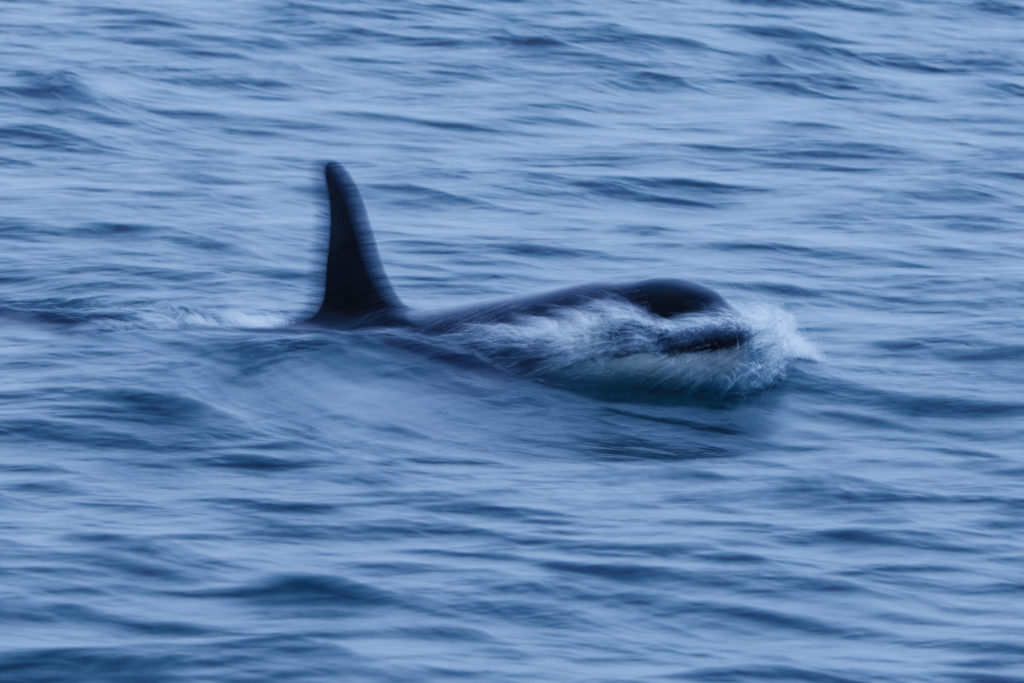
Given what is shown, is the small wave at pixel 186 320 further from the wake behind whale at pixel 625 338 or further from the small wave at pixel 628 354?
the small wave at pixel 628 354

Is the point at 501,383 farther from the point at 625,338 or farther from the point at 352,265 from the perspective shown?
the point at 352,265

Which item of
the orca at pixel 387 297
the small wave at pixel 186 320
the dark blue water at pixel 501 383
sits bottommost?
the small wave at pixel 186 320

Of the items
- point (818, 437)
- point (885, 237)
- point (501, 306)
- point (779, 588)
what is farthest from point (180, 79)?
point (779, 588)

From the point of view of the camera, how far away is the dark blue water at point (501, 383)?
30.9 ft

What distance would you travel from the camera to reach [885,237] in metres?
19.6

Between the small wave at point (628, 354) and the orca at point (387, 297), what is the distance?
78 millimetres

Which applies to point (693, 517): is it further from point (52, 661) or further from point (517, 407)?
point (52, 661)

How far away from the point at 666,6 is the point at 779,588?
2440cm

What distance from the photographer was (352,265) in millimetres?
14906

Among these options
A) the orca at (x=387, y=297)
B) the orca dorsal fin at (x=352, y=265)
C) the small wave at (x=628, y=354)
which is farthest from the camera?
the orca dorsal fin at (x=352, y=265)

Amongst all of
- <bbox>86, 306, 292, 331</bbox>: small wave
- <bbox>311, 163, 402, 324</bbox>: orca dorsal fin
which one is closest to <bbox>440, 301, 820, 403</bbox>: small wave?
<bbox>311, 163, 402, 324</bbox>: orca dorsal fin

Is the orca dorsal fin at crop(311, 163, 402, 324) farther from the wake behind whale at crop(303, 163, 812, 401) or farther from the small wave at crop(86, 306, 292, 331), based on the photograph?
the small wave at crop(86, 306, 292, 331)

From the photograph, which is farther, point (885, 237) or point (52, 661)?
point (885, 237)

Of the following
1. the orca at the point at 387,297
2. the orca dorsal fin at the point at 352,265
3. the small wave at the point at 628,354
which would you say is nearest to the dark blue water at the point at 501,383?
the small wave at the point at 628,354
